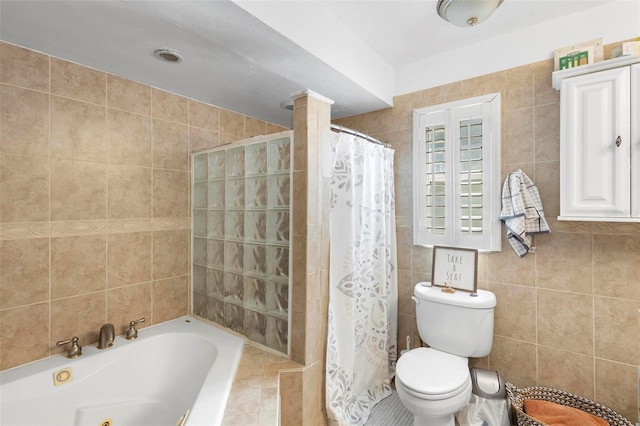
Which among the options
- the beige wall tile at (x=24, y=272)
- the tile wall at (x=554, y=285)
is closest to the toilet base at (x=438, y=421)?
the tile wall at (x=554, y=285)

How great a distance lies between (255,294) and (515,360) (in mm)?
1684

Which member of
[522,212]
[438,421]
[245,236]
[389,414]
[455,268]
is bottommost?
[389,414]

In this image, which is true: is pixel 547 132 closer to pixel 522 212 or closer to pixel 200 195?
pixel 522 212

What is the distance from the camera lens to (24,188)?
148 centimetres

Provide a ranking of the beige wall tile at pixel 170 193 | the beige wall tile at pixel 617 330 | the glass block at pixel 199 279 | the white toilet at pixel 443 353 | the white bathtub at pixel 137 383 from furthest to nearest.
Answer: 1. the glass block at pixel 199 279
2. the beige wall tile at pixel 170 193
3. the beige wall tile at pixel 617 330
4. the white toilet at pixel 443 353
5. the white bathtub at pixel 137 383

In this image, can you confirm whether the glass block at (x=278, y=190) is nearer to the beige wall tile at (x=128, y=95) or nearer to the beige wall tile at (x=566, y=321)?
the beige wall tile at (x=128, y=95)

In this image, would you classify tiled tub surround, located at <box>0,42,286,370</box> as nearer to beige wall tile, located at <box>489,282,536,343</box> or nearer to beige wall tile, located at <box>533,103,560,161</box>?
beige wall tile, located at <box>489,282,536,343</box>

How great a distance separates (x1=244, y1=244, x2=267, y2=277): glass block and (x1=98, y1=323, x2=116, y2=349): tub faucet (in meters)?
0.81

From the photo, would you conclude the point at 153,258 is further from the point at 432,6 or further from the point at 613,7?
the point at 613,7

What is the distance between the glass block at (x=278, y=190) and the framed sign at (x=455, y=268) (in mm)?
1119

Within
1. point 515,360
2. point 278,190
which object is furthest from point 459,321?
point 278,190

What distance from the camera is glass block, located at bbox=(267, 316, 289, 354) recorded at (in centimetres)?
168

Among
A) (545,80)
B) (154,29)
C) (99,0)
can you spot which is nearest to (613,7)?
(545,80)

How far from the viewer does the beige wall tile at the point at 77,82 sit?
158cm
